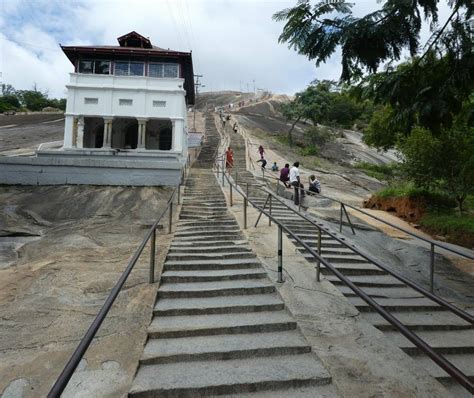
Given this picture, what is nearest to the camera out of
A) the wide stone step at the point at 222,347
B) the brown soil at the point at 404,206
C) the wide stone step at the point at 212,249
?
the wide stone step at the point at 222,347

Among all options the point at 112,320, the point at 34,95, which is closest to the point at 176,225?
the point at 112,320

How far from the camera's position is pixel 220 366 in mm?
3107

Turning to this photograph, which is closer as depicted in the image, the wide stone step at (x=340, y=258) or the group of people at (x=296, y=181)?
the wide stone step at (x=340, y=258)

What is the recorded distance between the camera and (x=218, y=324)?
150 inches

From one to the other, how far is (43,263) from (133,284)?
8.05ft

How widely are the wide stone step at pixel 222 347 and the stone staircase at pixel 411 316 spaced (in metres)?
1.41

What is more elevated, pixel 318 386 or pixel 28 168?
pixel 28 168

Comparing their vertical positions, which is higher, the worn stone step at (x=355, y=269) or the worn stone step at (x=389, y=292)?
the worn stone step at (x=355, y=269)

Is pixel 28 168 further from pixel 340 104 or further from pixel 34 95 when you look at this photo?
pixel 34 95

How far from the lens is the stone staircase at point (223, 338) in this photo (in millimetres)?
2836

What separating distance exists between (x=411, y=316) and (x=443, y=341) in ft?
2.05

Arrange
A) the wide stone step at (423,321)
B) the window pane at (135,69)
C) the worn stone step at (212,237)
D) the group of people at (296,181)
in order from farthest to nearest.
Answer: the window pane at (135,69) < the group of people at (296,181) < the worn stone step at (212,237) < the wide stone step at (423,321)

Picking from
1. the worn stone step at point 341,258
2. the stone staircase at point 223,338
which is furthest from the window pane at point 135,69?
the worn stone step at point 341,258

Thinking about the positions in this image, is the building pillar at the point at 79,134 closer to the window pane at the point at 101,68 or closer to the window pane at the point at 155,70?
the window pane at the point at 101,68
